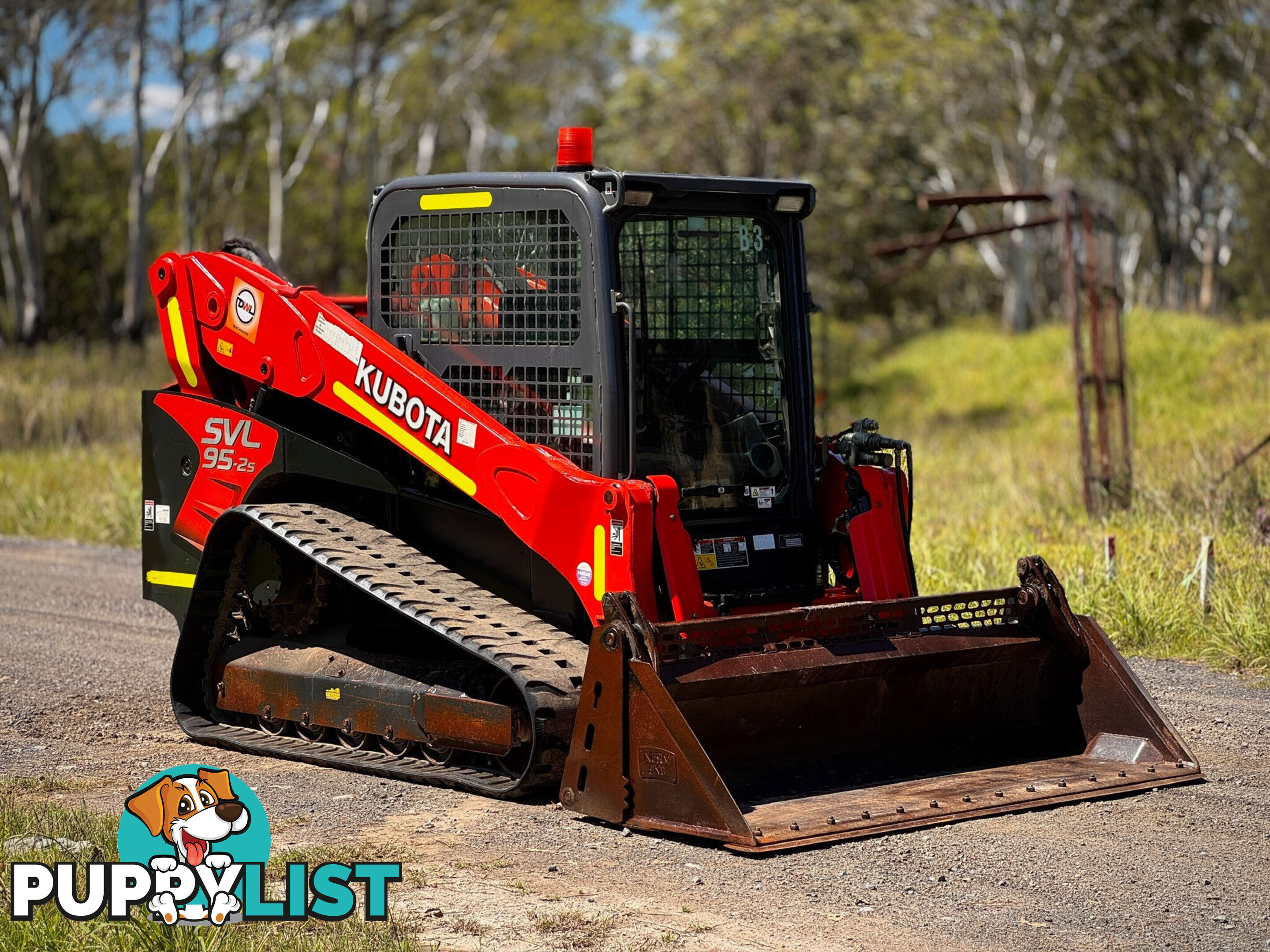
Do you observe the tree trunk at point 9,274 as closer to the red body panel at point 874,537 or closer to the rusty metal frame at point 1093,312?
the rusty metal frame at point 1093,312

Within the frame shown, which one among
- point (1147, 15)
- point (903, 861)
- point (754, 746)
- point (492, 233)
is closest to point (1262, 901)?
point (903, 861)

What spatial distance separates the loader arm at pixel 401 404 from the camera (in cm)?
620

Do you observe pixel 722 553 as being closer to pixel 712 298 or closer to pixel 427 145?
pixel 712 298

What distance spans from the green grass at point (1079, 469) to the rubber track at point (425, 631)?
4341 mm

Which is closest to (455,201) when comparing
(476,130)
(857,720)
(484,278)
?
(484,278)

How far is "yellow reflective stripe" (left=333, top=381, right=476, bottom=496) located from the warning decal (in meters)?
0.98

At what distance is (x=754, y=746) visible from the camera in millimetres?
6156

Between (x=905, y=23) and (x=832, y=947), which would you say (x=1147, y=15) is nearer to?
(x=905, y=23)

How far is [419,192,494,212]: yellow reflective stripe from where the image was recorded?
6801 mm

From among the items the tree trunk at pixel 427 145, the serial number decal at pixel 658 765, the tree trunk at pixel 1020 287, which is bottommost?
the serial number decal at pixel 658 765

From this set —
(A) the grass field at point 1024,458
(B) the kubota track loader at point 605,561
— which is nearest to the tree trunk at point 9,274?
(A) the grass field at point 1024,458

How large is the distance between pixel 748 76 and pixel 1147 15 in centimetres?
962

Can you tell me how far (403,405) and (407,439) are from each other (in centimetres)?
15

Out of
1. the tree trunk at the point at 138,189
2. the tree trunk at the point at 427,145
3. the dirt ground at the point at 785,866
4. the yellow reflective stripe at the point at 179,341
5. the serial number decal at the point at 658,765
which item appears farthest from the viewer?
the tree trunk at the point at 427,145
